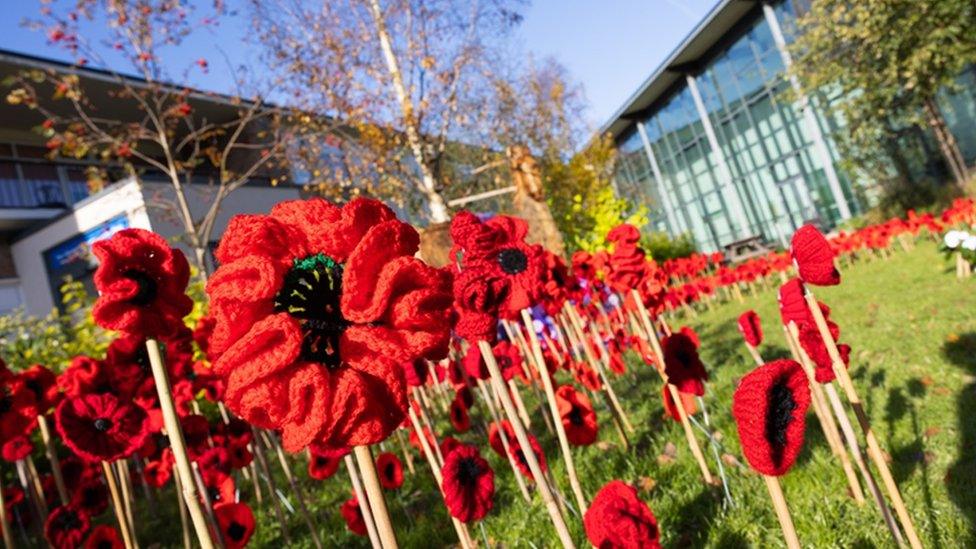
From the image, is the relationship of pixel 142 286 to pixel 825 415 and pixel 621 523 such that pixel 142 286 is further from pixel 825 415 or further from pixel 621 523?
pixel 825 415

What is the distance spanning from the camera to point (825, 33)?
15070 mm

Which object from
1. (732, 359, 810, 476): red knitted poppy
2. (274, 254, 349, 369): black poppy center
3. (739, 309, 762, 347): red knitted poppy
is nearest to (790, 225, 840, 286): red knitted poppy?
(732, 359, 810, 476): red knitted poppy

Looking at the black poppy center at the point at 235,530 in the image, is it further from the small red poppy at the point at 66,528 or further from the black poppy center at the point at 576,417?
the black poppy center at the point at 576,417

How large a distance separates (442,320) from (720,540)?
1770 millimetres

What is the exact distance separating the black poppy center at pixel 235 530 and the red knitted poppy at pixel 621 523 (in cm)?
148

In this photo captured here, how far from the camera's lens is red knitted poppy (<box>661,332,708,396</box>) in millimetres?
2393

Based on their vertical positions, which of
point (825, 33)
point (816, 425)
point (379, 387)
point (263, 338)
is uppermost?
point (825, 33)

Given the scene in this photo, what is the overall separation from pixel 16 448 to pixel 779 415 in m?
3.57

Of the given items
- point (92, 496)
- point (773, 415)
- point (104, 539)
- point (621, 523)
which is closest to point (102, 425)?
point (104, 539)

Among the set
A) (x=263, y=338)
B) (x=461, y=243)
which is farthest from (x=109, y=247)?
(x=461, y=243)

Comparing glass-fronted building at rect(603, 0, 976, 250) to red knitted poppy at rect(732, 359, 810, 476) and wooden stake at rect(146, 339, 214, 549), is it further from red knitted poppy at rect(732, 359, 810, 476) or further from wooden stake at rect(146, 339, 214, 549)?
wooden stake at rect(146, 339, 214, 549)

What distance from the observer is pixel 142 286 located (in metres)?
1.28

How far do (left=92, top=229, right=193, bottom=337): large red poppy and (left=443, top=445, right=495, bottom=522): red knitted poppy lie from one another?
1008 mm

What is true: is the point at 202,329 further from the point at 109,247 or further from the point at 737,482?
the point at 737,482
